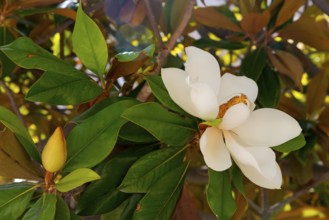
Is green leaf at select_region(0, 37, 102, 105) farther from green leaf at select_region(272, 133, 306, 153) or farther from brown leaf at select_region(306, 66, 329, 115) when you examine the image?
brown leaf at select_region(306, 66, 329, 115)

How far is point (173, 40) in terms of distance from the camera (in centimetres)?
65

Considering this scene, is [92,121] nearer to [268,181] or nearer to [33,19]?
[268,181]

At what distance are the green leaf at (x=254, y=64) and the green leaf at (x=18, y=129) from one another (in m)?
0.41

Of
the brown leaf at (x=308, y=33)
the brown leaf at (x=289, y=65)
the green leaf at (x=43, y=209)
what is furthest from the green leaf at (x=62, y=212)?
the brown leaf at (x=308, y=33)

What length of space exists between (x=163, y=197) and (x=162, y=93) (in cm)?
10

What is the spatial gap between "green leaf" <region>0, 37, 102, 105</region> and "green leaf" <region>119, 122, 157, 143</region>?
0.05 metres

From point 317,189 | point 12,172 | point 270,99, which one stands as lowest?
point 317,189

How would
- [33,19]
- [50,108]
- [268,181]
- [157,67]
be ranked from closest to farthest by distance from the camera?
[268,181] → [157,67] → [33,19] → [50,108]

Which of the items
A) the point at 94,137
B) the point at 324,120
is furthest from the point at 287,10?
the point at 94,137

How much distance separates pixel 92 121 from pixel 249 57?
403mm

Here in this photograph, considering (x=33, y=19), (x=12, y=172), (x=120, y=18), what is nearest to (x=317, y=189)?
(x=120, y=18)

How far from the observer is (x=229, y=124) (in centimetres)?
48

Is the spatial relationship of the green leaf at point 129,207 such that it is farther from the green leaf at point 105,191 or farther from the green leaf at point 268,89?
the green leaf at point 268,89

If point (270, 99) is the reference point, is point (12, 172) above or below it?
above
